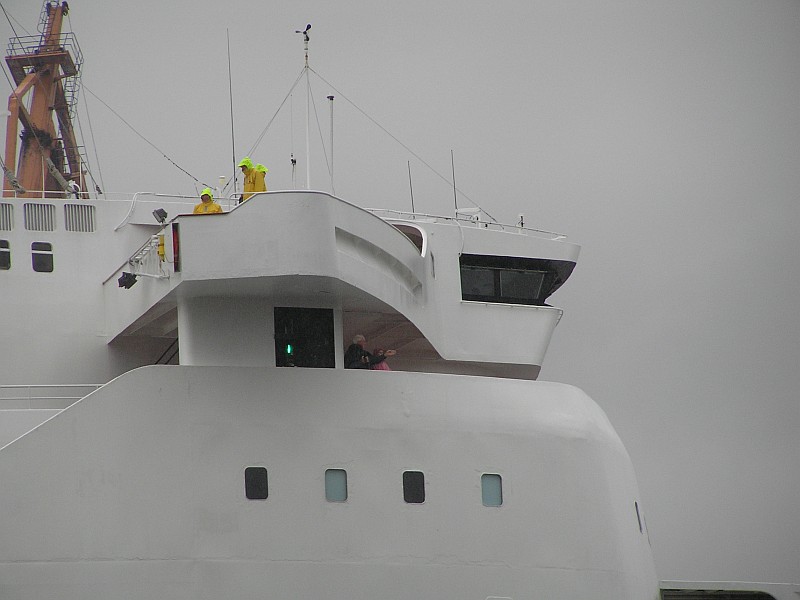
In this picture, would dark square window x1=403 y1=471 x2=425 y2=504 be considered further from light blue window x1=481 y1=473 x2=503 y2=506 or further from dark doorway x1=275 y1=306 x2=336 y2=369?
dark doorway x1=275 y1=306 x2=336 y2=369

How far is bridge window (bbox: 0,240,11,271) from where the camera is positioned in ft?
54.1

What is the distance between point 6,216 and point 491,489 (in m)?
8.06

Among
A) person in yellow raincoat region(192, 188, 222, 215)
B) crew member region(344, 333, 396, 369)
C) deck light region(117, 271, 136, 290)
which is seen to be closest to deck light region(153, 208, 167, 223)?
person in yellow raincoat region(192, 188, 222, 215)

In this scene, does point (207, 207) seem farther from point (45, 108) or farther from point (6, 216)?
point (45, 108)

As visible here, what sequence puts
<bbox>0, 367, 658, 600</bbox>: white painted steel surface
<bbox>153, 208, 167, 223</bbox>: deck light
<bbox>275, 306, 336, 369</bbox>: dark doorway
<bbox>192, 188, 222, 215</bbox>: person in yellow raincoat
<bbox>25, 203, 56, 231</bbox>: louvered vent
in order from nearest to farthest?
<bbox>0, 367, 658, 600</bbox>: white painted steel surface < <bbox>192, 188, 222, 215</bbox>: person in yellow raincoat < <bbox>275, 306, 336, 369</bbox>: dark doorway < <bbox>153, 208, 167, 223</bbox>: deck light < <bbox>25, 203, 56, 231</bbox>: louvered vent

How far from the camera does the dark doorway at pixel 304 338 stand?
14.5 m

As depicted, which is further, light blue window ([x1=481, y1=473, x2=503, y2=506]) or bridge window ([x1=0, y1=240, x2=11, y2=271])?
bridge window ([x1=0, y1=240, x2=11, y2=271])

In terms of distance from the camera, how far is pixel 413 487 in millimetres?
Result: 14062

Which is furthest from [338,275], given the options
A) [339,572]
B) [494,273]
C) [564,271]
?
[564,271]

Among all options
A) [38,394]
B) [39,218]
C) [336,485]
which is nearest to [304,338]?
[336,485]

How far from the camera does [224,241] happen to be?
12.8 metres

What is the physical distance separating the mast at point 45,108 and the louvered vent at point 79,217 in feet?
16.6

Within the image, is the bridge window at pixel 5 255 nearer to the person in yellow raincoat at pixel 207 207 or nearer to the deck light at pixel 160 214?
the deck light at pixel 160 214

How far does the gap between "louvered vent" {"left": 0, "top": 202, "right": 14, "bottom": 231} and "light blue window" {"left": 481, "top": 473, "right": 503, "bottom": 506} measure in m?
7.80
